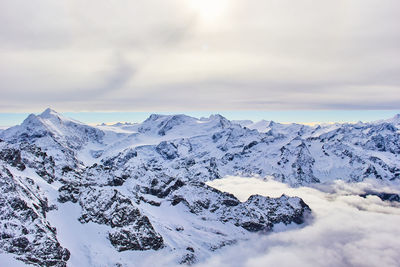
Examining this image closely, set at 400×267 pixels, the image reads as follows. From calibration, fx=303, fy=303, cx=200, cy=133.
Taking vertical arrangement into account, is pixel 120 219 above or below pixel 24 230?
below

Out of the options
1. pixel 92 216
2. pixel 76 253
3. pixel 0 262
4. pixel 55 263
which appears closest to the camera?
pixel 0 262

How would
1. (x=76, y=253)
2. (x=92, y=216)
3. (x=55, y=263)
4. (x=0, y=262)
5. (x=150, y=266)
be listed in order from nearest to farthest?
(x=0, y=262)
(x=55, y=263)
(x=76, y=253)
(x=150, y=266)
(x=92, y=216)

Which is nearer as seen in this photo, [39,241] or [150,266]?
[39,241]

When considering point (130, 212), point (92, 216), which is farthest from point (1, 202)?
point (130, 212)

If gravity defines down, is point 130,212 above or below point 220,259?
above

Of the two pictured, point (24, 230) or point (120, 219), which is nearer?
point (24, 230)

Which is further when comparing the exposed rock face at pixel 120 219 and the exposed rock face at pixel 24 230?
the exposed rock face at pixel 120 219

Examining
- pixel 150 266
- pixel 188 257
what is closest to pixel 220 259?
pixel 188 257

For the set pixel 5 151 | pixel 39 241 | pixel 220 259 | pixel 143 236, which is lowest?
pixel 220 259

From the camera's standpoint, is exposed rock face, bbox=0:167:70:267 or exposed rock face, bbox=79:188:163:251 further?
exposed rock face, bbox=79:188:163:251

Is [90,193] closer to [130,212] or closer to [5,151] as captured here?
[130,212]
